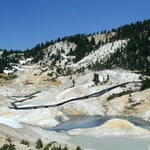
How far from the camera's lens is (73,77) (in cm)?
11619

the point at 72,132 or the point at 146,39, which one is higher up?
the point at 146,39

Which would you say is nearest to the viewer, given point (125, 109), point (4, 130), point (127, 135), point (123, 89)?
point (4, 130)

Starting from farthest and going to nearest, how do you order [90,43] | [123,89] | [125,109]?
1. [90,43]
2. [123,89]
3. [125,109]

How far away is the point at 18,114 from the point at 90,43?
13500 centimetres

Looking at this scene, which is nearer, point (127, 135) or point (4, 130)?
point (4, 130)

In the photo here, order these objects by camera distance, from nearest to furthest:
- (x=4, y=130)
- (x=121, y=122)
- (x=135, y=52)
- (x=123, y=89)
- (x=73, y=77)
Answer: (x=4, y=130) → (x=121, y=122) → (x=123, y=89) → (x=73, y=77) → (x=135, y=52)

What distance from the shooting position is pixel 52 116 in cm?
6500

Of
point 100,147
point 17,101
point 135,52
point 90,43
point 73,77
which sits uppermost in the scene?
point 90,43

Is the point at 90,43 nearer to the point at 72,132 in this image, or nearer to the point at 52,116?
the point at 52,116

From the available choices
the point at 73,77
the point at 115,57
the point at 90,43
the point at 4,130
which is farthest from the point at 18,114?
the point at 90,43

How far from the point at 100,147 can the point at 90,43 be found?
6390 inches

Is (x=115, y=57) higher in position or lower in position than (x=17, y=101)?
higher

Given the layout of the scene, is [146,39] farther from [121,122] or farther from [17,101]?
[121,122]

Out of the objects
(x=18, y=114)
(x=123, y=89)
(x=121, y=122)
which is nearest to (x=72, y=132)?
(x=121, y=122)
